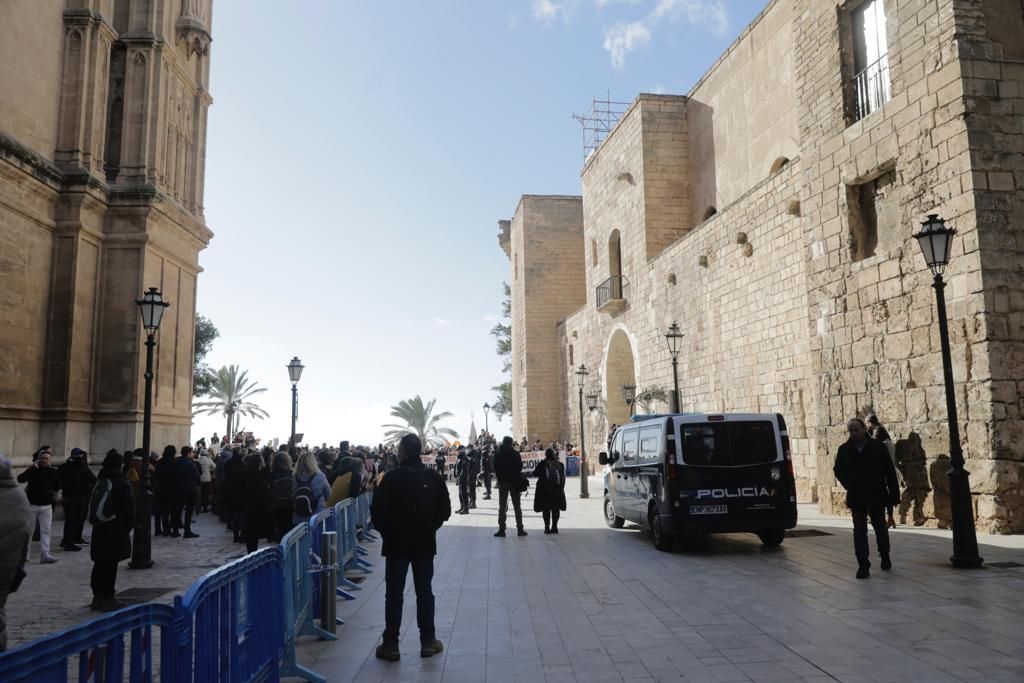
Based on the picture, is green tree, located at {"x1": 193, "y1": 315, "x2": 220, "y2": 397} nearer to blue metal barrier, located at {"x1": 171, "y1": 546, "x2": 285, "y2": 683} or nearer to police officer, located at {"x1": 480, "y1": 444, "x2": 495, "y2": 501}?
police officer, located at {"x1": 480, "y1": 444, "x2": 495, "y2": 501}

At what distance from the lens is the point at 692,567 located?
869cm

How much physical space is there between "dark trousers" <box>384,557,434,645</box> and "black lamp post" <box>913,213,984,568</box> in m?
5.72

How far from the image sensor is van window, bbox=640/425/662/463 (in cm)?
1010

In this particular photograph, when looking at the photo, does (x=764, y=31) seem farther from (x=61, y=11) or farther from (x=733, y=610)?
(x=733, y=610)

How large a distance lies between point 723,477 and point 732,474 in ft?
0.42

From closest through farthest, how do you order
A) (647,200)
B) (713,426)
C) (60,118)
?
(713,426) → (60,118) → (647,200)

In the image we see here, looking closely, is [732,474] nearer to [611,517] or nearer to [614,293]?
[611,517]

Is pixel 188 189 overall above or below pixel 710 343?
above

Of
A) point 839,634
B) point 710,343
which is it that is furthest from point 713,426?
point 710,343

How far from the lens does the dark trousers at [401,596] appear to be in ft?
17.6

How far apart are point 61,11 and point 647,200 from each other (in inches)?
686

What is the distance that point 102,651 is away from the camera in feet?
8.21

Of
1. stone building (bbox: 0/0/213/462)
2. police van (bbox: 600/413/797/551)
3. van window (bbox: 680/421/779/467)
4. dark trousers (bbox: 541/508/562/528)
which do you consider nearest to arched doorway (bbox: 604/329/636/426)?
stone building (bbox: 0/0/213/462)

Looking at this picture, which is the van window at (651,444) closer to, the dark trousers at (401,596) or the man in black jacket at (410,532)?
the man in black jacket at (410,532)
